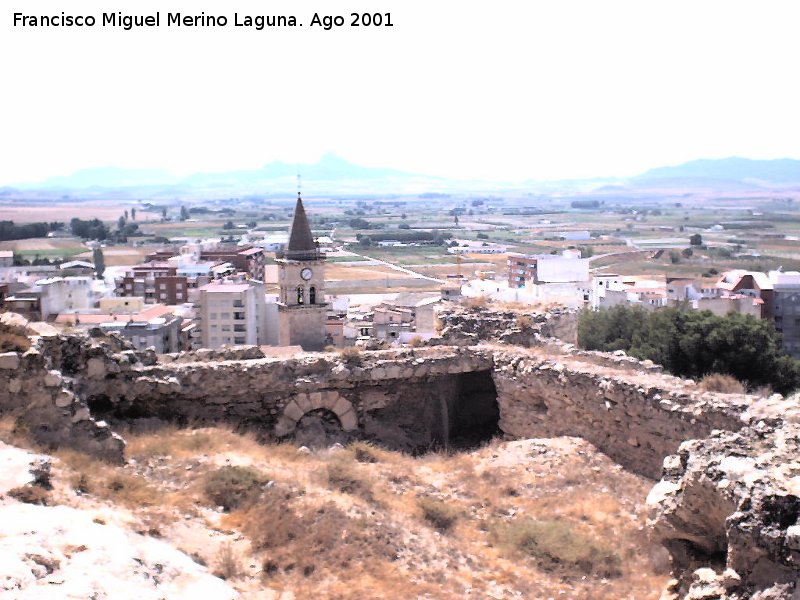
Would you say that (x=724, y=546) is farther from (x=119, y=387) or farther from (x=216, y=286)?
(x=216, y=286)

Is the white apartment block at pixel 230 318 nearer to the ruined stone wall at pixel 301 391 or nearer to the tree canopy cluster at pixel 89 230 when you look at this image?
the ruined stone wall at pixel 301 391

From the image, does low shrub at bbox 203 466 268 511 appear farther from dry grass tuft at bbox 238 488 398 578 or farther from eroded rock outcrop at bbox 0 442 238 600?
eroded rock outcrop at bbox 0 442 238 600

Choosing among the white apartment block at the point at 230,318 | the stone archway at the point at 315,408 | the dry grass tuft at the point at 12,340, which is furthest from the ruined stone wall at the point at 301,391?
the white apartment block at the point at 230,318

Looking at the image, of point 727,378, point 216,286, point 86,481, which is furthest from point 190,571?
point 216,286

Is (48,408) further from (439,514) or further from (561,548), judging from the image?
(561,548)

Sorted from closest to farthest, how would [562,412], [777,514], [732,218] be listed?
[777,514], [562,412], [732,218]
